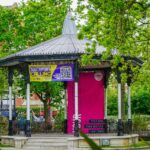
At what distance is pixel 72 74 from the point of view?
27.2 metres

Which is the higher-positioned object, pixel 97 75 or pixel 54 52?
pixel 54 52

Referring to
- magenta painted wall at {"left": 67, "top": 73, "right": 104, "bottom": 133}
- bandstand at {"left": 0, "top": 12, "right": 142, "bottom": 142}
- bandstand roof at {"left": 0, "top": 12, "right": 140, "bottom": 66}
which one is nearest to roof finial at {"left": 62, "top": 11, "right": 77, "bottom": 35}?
bandstand at {"left": 0, "top": 12, "right": 142, "bottom": 142}

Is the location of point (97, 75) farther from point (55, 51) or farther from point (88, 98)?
point (55, 51)

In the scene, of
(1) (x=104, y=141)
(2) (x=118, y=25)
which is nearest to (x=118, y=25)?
(2) (x=118, y=25)

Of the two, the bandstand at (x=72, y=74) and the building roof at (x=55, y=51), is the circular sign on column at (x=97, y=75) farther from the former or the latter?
the building roof at (x=55, y=51)

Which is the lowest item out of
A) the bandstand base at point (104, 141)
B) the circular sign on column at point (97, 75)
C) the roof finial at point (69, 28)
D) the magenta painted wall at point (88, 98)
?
the bandstand base at point (104, 141)

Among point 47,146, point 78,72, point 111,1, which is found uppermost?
point 111,1

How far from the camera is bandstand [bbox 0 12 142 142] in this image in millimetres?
27047

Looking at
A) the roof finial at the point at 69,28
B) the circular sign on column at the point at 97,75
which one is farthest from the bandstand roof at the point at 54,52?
the circular sign on column at the point at 97,75

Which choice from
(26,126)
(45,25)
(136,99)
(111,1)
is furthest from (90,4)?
(136,99)

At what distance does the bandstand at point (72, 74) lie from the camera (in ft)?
88.7

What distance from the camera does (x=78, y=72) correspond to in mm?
27172

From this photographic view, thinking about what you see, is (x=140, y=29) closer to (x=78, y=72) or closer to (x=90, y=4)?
(x=90, y=4)

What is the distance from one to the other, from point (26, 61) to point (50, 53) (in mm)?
1477
